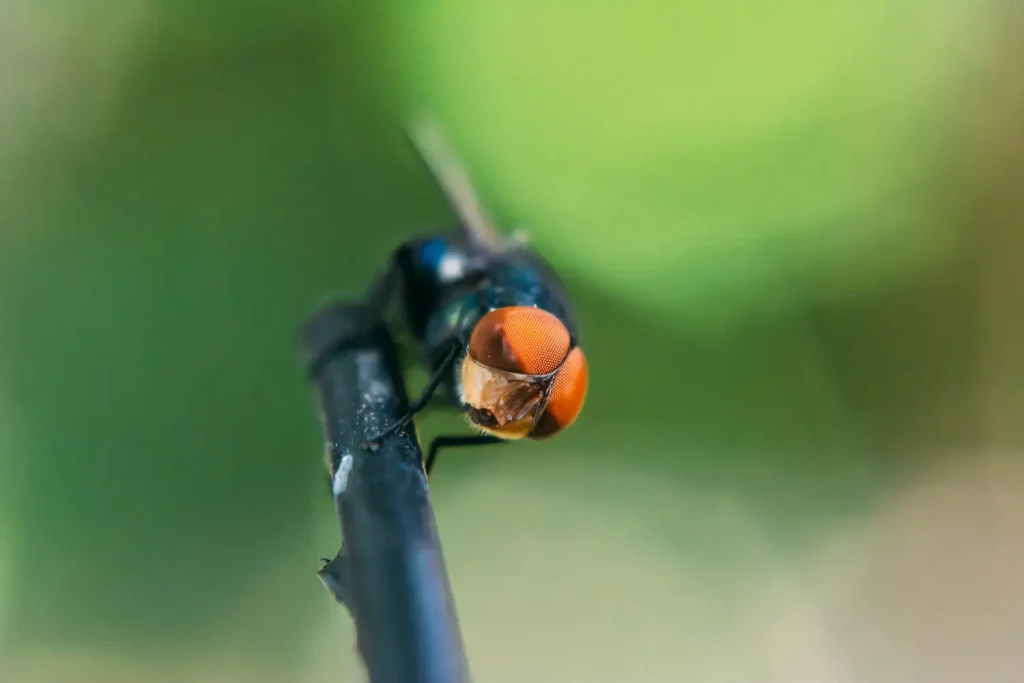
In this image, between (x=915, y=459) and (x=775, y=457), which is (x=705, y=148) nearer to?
(x=775, y=457)

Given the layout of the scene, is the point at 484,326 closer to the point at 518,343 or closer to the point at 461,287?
the point at 518,343

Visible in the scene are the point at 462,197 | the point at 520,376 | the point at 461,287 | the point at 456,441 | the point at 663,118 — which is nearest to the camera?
the point at 520,376

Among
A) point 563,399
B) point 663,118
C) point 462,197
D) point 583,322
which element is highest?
point 663,118

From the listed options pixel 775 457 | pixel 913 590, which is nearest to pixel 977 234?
pixel 775 457

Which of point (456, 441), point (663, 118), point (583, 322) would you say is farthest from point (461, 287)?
point (663, 118)

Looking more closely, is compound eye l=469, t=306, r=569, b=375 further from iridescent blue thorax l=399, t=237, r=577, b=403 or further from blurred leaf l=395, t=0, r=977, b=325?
blurred leaf l=395, t=0, r=977, b=325

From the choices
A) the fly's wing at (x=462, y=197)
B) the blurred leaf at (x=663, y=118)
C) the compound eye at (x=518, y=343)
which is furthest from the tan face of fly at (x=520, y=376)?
the blurred leaf at (x=663, y=118)

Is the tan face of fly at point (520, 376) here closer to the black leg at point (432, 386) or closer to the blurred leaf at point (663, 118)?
the black leg at point (432, 386)
